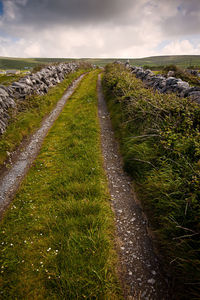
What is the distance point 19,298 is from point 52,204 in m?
2.25

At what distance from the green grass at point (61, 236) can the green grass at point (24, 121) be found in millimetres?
2829

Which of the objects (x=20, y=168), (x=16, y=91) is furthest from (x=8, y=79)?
(x=20, y=168)

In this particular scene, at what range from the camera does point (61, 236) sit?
3.71m

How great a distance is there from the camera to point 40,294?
2.87 metres

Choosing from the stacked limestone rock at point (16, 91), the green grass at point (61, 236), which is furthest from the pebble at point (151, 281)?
the stacked limestone rock at point (16, 91)

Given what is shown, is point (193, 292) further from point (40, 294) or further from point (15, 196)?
point (15, 196)

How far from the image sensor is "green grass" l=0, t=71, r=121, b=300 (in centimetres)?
292

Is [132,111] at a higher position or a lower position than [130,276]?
higher

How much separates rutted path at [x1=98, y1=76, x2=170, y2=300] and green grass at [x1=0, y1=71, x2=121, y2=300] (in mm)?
286

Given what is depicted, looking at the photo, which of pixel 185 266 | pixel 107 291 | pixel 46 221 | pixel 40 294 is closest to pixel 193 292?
pixel 185 266

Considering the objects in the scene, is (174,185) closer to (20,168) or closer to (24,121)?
(20,168)

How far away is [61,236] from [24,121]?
31.2ft

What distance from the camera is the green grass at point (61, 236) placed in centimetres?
292

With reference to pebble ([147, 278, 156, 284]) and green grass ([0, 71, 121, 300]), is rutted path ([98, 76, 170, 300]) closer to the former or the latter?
pebble ([147, 278, 156, 284])
